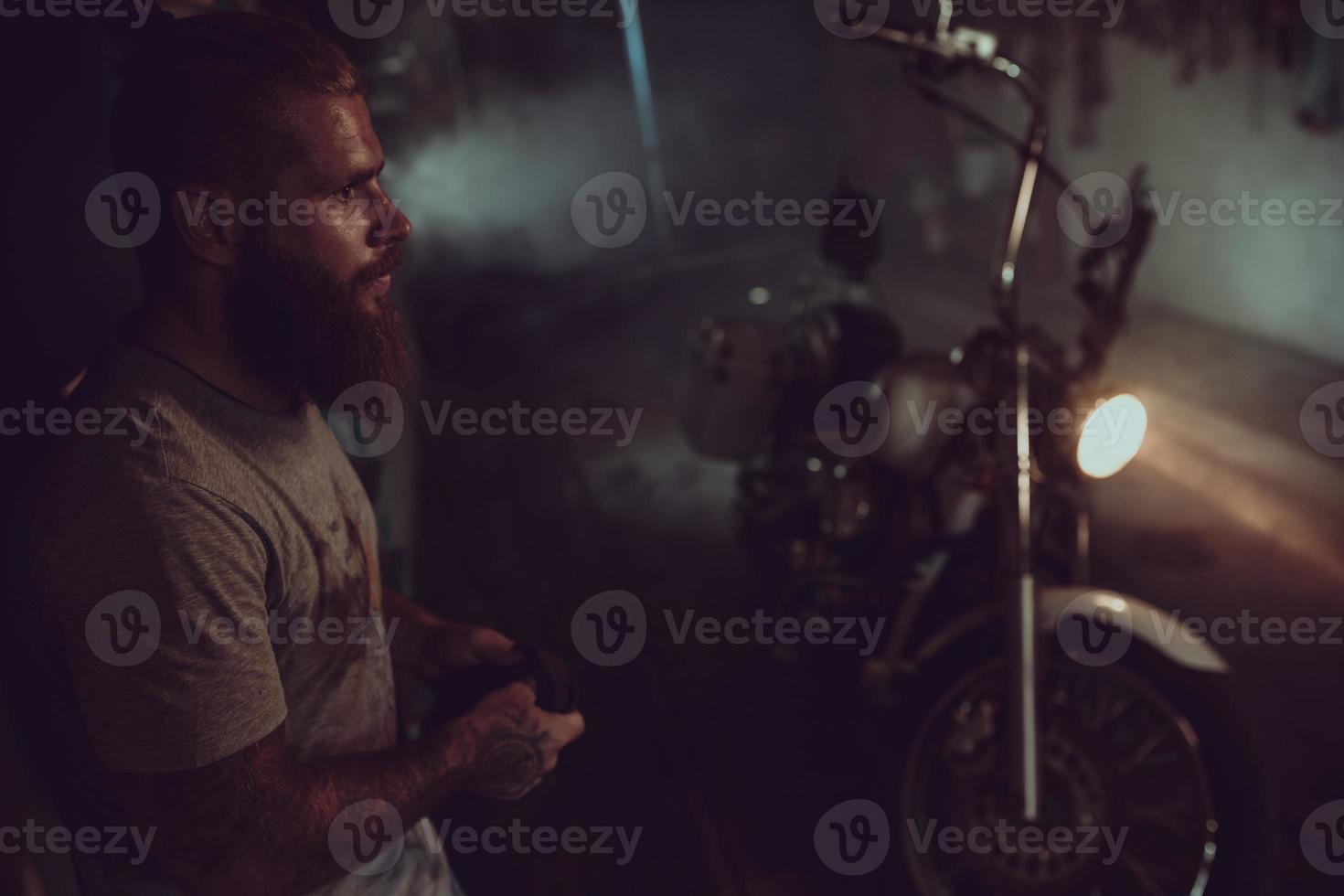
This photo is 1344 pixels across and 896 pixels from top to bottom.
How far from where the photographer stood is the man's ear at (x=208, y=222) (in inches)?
49.7

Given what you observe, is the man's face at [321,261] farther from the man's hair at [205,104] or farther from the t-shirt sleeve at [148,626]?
the t-shirt sleeve at [148,626]

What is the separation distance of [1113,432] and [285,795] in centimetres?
201

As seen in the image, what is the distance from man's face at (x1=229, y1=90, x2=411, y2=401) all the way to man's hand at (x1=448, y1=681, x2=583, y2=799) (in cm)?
59

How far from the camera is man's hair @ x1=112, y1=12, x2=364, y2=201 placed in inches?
49.6

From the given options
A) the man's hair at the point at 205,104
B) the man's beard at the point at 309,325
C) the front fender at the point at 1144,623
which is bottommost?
the man's beard at the point at 309,325

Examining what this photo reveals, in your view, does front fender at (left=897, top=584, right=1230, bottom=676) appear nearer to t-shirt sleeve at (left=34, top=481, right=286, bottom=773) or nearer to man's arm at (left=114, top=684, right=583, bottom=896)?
man's arm at (left=114, top=684, right=583, bottom=896)

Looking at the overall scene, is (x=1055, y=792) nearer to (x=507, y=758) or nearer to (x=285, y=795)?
(x=507, y=758)

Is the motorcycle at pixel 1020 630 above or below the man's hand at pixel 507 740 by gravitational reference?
above

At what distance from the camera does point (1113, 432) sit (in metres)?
2.28

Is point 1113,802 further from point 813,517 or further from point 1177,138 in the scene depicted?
point 1177,138

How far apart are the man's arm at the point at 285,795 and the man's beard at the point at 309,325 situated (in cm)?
55

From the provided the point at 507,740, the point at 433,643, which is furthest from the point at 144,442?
the point at 433,643

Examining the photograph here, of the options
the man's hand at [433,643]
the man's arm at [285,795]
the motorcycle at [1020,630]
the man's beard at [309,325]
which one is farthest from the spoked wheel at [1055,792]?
the man's beard at [309,325]

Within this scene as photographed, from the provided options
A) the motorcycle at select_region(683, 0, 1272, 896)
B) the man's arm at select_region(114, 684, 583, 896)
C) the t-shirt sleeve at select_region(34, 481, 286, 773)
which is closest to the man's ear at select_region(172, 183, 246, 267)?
the t-shirt sleeve at select_region(34, 481, 286, 773)
